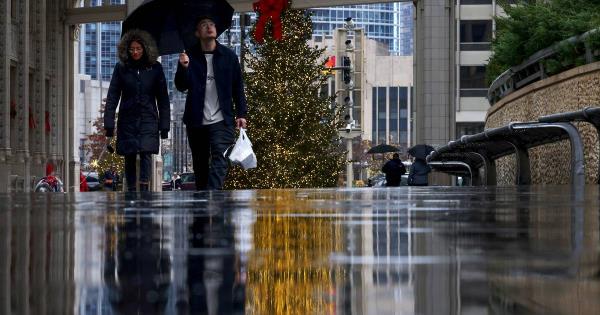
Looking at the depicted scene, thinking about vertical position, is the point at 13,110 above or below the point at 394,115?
below

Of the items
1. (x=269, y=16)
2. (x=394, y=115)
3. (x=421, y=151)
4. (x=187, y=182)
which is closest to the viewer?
(x=269, y=16)

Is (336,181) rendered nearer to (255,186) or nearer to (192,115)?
(255,186)

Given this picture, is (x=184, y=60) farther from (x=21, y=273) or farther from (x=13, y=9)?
(x=13, y=9)

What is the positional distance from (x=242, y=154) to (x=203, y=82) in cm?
73

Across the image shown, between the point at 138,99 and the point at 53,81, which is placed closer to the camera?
the point at 138,99

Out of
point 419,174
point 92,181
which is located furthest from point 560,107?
point 92,181

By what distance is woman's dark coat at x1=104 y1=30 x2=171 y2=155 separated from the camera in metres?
12.0

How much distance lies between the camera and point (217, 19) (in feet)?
38.5

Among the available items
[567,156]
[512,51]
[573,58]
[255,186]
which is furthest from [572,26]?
[255,186]

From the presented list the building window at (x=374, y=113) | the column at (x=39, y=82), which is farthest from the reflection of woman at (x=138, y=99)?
the building window at (x=374, y=113)

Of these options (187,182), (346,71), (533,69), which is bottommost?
(187,182)

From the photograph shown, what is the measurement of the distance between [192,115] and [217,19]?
119cm

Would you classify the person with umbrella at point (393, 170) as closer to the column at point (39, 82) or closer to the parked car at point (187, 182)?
the column at point (39, 82)

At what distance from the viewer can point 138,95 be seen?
1203cm
